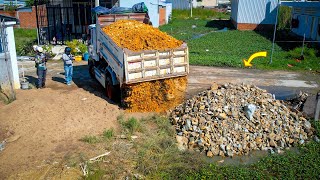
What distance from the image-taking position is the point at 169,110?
35.3 ft

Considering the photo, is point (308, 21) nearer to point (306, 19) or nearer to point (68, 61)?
point (306, 19)

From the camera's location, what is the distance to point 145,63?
10195 mm

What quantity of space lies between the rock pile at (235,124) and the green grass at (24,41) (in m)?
13.4

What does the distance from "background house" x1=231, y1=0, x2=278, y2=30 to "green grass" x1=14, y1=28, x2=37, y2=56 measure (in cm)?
1904

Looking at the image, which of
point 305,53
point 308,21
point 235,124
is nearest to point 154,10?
point 308,21

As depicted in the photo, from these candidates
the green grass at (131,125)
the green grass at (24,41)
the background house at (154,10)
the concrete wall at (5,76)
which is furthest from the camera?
the background house at (154,10)

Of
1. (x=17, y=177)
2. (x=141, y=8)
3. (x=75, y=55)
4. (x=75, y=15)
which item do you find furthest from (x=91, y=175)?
(x=75, y=15)

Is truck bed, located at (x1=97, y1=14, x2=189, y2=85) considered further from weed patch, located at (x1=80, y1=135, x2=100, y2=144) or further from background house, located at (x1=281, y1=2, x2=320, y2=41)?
background house, located at (x1=281, y1=2, x2=320, y2=41)

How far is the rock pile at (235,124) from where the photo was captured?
8.73 metres

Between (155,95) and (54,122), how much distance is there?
322cm

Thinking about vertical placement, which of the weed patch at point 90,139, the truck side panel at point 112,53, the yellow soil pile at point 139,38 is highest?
the yellow soil pile at point 139,38

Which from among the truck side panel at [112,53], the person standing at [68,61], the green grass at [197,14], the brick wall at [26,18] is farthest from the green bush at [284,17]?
the brick wall at [26,18]

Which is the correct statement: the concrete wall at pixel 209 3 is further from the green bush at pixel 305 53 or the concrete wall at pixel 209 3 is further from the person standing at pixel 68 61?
the person standing at pixel 68 61

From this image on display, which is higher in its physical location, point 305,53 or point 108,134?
point 305,53
